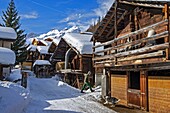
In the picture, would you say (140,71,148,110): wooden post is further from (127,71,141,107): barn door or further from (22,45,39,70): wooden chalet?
(22,45,39,70): wooden chalet

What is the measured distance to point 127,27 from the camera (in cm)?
1531

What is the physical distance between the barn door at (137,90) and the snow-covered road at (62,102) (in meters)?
1.58

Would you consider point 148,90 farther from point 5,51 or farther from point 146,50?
point 5,51

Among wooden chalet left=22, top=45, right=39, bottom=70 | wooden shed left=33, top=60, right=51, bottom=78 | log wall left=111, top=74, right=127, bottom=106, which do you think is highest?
wooden chalet left=22, top=45, right=39, bottom=70

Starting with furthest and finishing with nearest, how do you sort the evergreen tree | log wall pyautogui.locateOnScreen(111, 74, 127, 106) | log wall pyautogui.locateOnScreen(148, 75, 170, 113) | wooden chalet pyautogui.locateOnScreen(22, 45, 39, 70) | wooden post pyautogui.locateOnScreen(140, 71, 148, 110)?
wooden chalet pyautogui.locateOnScreen(22, 45, 39, 70) < the evergreen tree < log wall pyautogui.locateOnScreen(111, 74, 127, 106) < wooden post pyautogui.locateOnScreen(140, 71, 148, 110) < log wall pyautogui.locateOnScreen(148, 75, 170, 113)

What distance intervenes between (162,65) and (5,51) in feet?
51.9

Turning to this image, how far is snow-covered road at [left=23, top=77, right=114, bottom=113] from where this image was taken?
36.1 ft

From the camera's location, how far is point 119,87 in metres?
14.6

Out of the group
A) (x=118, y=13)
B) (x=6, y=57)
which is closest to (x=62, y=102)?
(x=118, y=13)

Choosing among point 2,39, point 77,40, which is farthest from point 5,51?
point 77,40

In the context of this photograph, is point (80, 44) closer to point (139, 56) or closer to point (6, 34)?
point (6, 34)

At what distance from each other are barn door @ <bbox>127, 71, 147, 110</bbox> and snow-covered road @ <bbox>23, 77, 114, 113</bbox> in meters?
1.58

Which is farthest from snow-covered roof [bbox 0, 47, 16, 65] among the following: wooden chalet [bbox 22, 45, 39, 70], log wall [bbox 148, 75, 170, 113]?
wooden chalet [bbox 22, 45, 39, 70]

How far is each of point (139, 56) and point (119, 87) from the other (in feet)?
15.1
